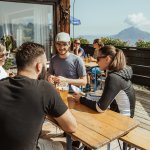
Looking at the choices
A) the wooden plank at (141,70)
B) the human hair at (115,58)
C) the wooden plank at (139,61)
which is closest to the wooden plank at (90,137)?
the human hair at (115,58)

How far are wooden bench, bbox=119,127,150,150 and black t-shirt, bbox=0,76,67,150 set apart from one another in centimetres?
110

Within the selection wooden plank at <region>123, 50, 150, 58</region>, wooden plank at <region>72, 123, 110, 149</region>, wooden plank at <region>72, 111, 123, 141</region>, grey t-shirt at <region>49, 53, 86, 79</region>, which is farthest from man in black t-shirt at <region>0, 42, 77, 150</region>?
wooden plank at <region>123, 50, 150, 58</region>

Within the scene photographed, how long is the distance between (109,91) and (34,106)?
1.04 metres

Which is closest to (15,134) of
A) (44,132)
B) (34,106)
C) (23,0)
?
(34,106)

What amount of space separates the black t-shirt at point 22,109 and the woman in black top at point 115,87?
2.93ft

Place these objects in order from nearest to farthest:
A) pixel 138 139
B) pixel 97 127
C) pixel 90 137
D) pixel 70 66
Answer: pixel 90 137
pixel 97 127
pixel 138 139
pixel 70 66

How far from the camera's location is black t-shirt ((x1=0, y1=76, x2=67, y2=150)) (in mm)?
1637

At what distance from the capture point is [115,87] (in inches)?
98.0

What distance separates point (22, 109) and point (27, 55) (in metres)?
0.42

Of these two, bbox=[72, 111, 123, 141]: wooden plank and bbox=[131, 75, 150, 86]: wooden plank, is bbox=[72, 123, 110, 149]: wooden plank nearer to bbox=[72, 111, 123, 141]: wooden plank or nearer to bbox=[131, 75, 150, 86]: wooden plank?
A: bbox=[72, 111, 123, 141]: wooden plank

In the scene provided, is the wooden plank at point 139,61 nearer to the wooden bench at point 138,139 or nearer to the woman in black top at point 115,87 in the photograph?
the woman in black top at point 115,87

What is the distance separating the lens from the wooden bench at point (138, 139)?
7.72ft

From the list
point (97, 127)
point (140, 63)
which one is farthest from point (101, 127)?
point (140, 63)

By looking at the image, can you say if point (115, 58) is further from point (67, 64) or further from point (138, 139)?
point (67, 64)
